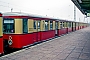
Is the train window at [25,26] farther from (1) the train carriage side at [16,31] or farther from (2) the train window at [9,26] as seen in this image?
(2) the train window at [9,26]

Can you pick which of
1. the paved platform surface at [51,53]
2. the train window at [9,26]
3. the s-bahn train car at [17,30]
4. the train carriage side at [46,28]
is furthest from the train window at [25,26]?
the train carriage side at [46,28]

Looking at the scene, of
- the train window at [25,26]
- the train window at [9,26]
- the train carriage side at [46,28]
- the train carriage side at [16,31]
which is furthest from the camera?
the train carriage side at [46,28]

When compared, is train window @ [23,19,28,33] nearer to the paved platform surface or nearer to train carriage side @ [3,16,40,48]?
train carriage side @ [3,16,40,48]

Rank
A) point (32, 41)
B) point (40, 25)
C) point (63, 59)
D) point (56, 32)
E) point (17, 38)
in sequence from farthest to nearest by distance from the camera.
Result: 1. point (56, 32)
2. point (40, 25)
3. point (32, 41)
4. point (17, 38)
5. point (63, 59)

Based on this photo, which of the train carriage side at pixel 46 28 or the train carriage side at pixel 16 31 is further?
the train carriage side at pixel 46 28

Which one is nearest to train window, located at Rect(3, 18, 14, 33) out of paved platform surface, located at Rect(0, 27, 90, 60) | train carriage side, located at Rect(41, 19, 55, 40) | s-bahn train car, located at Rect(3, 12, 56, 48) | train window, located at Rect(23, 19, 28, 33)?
s-bahn train car, located at Rect(3, 12, 56, 48)

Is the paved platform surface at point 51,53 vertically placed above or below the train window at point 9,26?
A: below

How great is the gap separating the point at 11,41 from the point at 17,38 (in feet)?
1.54

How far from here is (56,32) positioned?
78.5 feet

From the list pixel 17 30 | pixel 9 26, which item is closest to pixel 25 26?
pixel 17 30

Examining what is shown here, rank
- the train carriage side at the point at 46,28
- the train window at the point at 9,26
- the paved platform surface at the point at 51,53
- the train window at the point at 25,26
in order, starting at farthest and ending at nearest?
the train carriage side at the point at 46,28
the train window at the point at 25,26
the train window at the point at 9,26
the paved platform surface at the point at 51,53

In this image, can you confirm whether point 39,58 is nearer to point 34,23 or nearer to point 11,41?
point 11,41

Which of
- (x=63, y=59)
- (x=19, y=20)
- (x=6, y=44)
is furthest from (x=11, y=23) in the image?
(x=63, y=59)

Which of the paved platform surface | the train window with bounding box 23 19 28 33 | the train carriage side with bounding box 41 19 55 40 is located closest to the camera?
the paved platform surface
